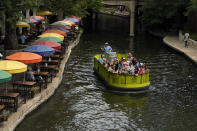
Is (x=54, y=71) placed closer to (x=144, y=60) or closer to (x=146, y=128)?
(x=146, y=128)

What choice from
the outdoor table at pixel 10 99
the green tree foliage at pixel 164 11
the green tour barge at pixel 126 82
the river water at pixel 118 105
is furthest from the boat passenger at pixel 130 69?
the green tree foliage at pixel 164 11

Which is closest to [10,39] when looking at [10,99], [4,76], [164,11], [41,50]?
[41,50]

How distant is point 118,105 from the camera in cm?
2133

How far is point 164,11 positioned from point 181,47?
1304cm

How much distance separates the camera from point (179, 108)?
21.1 metres

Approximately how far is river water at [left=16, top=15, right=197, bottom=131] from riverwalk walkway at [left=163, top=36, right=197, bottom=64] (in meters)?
2.78

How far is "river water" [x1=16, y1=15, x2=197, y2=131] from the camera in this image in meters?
18.2

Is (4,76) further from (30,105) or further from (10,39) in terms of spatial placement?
(10,39)

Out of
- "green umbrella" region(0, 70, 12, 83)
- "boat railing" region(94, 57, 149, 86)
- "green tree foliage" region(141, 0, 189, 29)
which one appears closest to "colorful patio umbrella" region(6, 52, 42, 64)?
"green umbrella" region(0, 70, 12, 83)

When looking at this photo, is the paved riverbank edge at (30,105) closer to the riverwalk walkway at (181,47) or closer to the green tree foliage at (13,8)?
Result: the green tree foliage at (13,8)

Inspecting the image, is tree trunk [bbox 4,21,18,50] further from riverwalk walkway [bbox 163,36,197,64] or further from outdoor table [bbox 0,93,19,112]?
riverwalk walkway [bbox 163,36,197,64]

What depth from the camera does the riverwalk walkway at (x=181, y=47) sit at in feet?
120

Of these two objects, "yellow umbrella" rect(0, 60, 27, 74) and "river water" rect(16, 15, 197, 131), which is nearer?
"river water" rect(16, 15, 197, 131)

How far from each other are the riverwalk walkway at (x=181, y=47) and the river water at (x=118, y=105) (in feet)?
9.13
